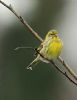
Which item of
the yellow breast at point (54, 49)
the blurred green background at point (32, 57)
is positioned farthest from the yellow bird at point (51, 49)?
→ the blurred green background at point (32, 57)

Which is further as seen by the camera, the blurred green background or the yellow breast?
the blurred green background

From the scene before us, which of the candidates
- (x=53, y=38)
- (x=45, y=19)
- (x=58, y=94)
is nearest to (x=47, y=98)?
(x=58, y=94)

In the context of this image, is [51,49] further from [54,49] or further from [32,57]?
[32,57]

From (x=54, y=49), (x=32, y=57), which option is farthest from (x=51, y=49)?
(x=32, y=57)

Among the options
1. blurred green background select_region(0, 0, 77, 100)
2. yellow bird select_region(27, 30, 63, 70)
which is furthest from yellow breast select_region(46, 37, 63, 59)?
blurred green background select_region(0, 0, 77, 100)

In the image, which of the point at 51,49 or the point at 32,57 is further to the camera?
the point at 32,57

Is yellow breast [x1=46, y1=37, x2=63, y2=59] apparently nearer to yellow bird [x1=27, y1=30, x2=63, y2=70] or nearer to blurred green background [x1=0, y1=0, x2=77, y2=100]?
yellow bird [x1=27, y1=30, x2=63, y2=70]

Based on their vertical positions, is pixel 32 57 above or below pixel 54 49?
above

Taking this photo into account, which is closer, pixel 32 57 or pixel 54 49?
pixel 54 49

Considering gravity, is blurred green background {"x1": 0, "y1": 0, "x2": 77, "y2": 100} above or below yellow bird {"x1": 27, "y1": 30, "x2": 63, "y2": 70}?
above
